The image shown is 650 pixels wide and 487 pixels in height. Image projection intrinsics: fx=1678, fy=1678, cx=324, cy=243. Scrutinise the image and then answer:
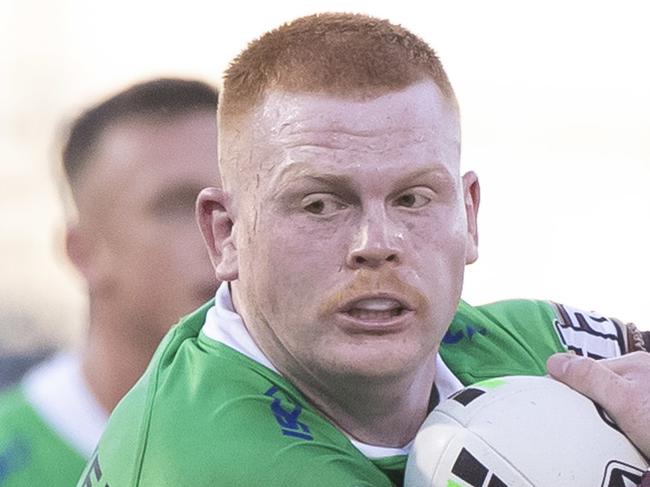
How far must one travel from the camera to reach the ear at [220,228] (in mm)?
2713

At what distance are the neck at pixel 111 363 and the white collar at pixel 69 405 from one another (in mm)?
31

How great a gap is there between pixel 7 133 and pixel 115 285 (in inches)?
49.9

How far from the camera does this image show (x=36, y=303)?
18.4 feet

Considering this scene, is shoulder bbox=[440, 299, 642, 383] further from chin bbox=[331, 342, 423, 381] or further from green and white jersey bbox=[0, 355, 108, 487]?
green and white jersey bbox=[0, 355, 108, 487]

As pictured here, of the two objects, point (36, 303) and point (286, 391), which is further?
point (36, 303)

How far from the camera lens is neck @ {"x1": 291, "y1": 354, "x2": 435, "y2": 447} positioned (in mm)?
2639

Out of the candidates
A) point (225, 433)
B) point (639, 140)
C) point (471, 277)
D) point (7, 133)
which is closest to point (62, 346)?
point (7, 133)

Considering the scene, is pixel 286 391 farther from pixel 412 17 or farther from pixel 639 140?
pixel 639 140

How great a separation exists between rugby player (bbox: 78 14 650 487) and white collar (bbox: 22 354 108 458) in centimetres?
144

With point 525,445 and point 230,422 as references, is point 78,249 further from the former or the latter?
point 525,445

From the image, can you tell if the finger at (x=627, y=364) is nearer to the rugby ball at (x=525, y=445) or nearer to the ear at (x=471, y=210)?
the rugby ball at (x=525, y=445)

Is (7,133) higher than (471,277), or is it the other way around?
(7,133)

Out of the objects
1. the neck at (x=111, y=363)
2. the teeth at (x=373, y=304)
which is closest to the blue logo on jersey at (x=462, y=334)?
the teeth at (x=373, y=304)

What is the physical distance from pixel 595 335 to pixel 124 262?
1.94 metres
